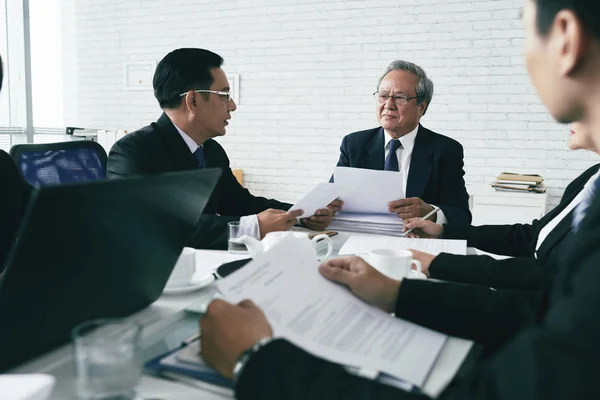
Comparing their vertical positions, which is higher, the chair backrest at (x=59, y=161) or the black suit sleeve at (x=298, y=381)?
the chair backrest at (x=59, y=161)

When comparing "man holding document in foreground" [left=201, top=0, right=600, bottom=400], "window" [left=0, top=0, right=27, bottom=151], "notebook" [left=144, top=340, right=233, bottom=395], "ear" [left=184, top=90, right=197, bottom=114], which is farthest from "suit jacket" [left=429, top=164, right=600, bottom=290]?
"window" [left=0, top=0, right=27, bottom=151]

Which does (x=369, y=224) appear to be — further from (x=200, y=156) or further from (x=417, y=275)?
(x=200, y=156)

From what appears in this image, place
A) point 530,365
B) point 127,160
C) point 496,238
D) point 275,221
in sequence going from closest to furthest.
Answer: point 530,365 < point 275,221 < point 496,238 < point 127,160

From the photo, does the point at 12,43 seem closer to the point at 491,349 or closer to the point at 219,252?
the point at 219,252

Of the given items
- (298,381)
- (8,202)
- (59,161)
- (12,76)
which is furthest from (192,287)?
(12,76)

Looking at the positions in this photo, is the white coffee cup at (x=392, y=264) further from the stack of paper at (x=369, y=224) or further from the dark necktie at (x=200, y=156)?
the dark necktie at (x=200, y=156)

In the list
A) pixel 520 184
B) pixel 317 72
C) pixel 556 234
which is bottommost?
pixel 520 184

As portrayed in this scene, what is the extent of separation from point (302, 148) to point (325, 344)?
4.10m

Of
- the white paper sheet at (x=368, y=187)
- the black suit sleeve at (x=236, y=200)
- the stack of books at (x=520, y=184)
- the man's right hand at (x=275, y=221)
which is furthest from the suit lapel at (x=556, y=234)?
the stack of books at (x=520, y=184)

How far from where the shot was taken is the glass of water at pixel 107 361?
65 cm

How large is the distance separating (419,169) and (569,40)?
195 cm

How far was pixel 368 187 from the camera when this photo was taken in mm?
1997

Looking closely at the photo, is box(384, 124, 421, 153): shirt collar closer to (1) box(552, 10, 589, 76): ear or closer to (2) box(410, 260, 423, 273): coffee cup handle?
(2) box(410, 260, 423, 273): coffee cup handle

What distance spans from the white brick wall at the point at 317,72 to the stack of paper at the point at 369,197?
8.44 ft
